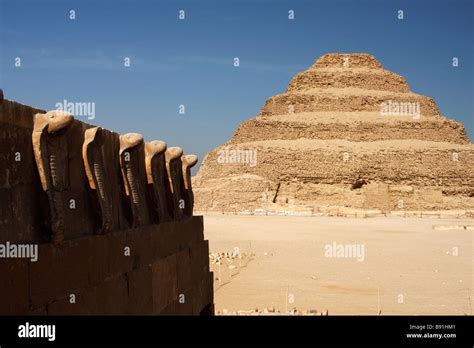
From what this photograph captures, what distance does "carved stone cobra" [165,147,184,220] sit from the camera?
23.5 feet

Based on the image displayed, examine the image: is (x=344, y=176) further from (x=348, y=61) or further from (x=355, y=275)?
(x=355, y=275)

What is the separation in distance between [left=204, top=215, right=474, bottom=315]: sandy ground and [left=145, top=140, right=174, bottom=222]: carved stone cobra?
5045 mm

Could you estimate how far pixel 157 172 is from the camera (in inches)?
259

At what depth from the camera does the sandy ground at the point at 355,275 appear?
38.8ft

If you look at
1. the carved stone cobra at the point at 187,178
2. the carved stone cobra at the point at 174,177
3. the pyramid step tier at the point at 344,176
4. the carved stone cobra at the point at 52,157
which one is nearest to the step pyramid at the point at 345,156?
the pyramid step tier at the point at 344,176

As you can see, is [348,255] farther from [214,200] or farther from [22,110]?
[214,200]

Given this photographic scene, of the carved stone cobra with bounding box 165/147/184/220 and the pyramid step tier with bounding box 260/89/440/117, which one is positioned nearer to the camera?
the carved stone cobra with bounding box 165/147/184/220

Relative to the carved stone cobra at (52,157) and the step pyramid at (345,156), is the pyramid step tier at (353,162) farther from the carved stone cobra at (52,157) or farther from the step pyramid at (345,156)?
the carved stone cobra at (52,157)

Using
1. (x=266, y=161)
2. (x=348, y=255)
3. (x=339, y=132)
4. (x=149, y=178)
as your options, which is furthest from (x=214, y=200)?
(x=149, y=178)

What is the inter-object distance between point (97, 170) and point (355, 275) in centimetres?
1212

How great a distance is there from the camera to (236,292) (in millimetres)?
13273

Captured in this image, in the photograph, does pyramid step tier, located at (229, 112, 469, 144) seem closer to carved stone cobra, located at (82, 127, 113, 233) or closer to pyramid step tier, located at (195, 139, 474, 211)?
pyramid step tier, located at (195, 139, 474, 211)

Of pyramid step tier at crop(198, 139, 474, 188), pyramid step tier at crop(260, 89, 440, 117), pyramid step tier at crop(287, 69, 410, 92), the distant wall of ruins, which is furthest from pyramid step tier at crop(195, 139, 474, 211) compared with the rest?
the distant wall of ruins

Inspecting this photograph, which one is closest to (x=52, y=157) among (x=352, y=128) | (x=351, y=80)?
(x=352, y=128)
